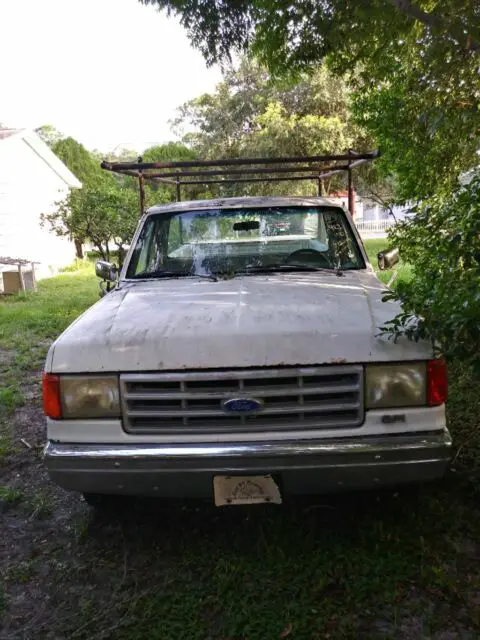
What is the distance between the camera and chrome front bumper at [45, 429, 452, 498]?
2.48 m

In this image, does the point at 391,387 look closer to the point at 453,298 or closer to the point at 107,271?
the point at 453,298

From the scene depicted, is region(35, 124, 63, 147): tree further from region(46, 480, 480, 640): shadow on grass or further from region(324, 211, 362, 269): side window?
region(46, 480, 480, 640): shadow on grass

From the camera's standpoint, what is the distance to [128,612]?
2.48 metres

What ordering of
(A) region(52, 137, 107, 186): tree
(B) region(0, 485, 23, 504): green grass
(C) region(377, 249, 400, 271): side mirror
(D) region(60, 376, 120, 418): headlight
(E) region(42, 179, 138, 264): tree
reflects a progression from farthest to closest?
(A) region(52, 137, 107, 186): tree → (E) region(42, 179, 138, 264): tree → (C) region(377, 249, 400, 271): side mirror → (B) region(0, 485, 23, 504): green grass → (D) region(60, 376, 120, 418): headlight

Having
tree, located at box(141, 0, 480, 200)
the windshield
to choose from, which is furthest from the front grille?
tree, located at box(141, 0, 480, 200)

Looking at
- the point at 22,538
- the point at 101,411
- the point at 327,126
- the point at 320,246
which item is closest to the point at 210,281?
the point at 320,246

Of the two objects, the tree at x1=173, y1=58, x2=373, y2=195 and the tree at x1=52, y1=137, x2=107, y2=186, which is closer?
the tree at x1=173, y1=58, x2=373, y2=195

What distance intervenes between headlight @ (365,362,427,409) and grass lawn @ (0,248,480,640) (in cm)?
78

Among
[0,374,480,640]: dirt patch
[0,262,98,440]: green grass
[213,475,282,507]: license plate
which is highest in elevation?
[213,475,282,507]: license plate

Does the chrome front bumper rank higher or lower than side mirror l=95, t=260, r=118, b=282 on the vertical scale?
lower

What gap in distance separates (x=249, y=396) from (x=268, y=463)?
0.97 ft

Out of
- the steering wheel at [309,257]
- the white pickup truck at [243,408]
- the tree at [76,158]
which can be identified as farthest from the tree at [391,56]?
the tree at [76,158]

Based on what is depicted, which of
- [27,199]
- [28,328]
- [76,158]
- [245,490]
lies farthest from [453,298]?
[76,158]

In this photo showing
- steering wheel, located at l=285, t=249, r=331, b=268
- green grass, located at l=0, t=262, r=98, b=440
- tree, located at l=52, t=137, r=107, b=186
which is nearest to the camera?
steering wheel, located at l=285, t=249, r=331, b=268
